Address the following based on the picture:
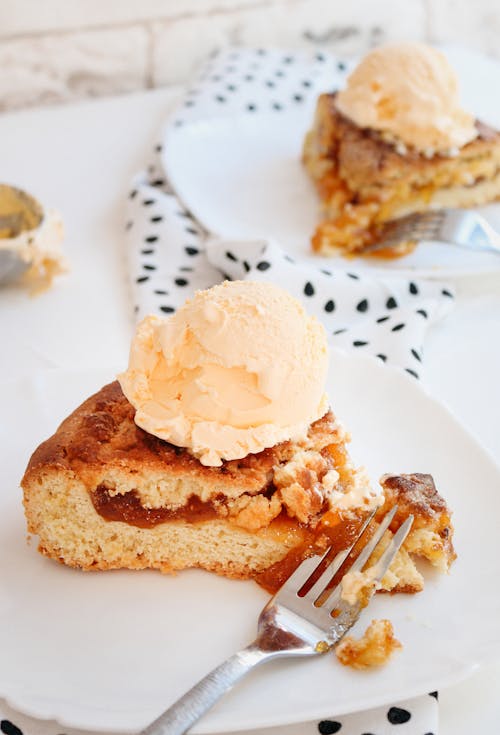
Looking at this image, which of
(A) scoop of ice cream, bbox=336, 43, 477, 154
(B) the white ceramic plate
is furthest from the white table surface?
(A) scoop of ice cream, bbox=336, 43, 477, 154

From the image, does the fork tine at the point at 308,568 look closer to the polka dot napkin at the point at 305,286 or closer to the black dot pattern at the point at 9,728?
the black dot pattern at the point at 9,728

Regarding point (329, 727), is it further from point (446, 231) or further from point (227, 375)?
point (446, 231)

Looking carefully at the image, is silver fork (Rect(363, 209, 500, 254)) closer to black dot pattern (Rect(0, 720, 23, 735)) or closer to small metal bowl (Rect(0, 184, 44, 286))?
small metal bowl (Rect(0, 184, 44, 286))

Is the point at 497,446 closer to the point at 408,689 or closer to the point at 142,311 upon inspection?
the point at 408,689

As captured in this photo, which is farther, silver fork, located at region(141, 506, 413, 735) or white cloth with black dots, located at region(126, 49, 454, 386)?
white cloth with black dots, located at region(126, 49, 454, 386)

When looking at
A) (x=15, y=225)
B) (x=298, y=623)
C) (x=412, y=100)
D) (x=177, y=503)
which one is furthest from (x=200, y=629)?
(x=412, y=100)

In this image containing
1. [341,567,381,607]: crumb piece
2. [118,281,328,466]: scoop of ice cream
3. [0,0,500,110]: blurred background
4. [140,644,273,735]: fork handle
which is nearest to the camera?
[140,644,273,735]: fork handle
